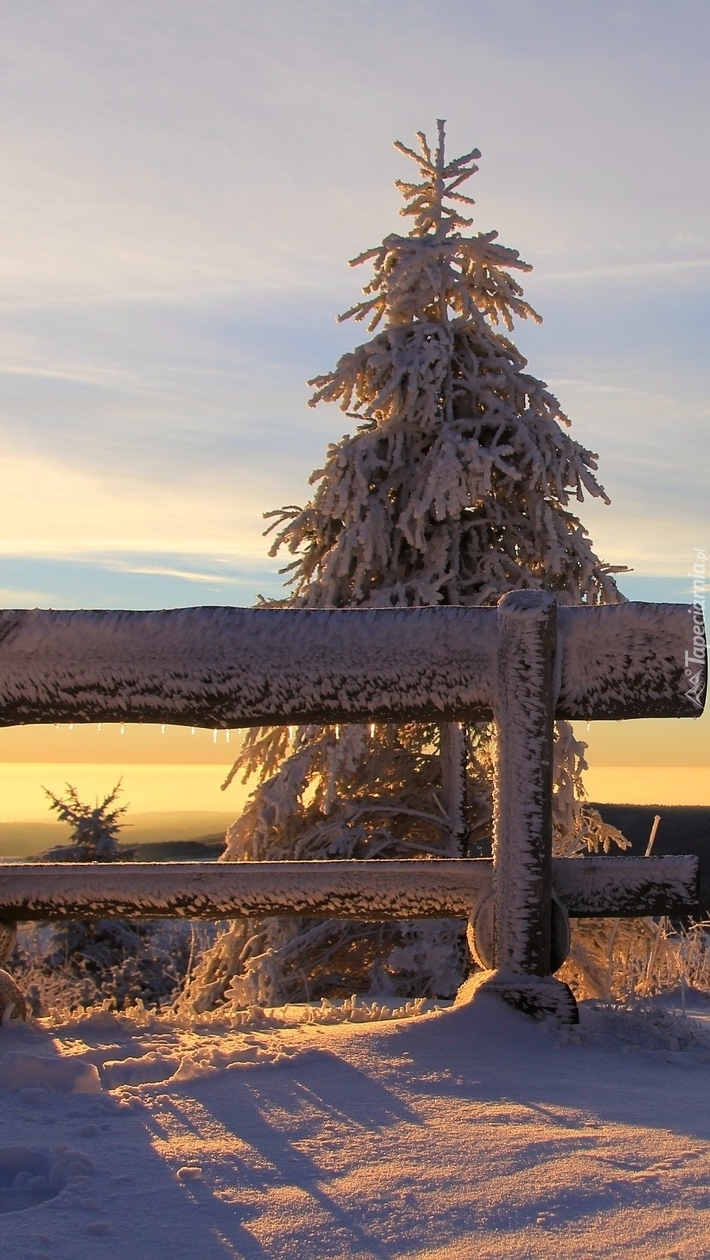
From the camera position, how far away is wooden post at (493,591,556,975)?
12.4ft

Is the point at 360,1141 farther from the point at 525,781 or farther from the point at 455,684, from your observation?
the point at 455,684

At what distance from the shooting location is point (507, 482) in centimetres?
787

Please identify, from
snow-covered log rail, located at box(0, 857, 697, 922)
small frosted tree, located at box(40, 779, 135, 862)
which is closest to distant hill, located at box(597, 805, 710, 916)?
small frosted tree, located at box(40, 779, 135, 862)

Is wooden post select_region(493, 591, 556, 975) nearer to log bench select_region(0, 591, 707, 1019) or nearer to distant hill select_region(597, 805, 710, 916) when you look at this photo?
log bench select_region(0, 591, 707, 1019)

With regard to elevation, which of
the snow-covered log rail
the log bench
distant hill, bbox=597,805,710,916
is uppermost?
the log bench

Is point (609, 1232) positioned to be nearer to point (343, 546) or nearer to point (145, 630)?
point (145, 630)

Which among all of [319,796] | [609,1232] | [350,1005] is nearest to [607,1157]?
[609,1232]

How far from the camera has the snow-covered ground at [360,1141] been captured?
78.0 inches

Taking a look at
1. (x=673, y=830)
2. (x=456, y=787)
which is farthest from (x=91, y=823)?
(x=673, y=830)

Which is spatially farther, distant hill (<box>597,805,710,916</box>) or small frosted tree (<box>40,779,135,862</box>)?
distant hill (<box>597,805,710,916</box>)

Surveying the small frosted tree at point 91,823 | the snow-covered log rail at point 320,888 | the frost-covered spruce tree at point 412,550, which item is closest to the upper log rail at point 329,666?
the snow-covered log rail at point 320,888

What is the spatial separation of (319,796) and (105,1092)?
16.1 feet

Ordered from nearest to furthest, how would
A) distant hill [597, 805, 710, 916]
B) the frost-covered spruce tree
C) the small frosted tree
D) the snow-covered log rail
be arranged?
the snow-covered log rail
the frost-covered spruce tree
the small frosted tree
distant hill [597, 805, 710, 916]

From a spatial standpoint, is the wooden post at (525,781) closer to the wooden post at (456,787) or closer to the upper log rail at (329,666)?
the upper log rail at (329,666)
